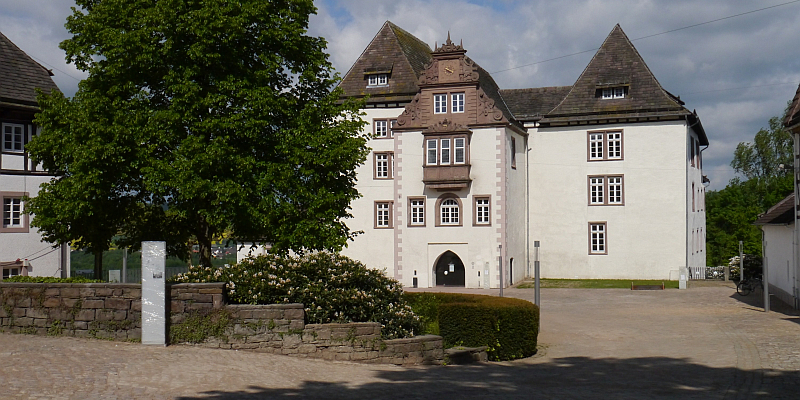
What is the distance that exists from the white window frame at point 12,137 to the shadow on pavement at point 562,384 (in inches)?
914

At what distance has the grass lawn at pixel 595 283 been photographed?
40756 millimetres

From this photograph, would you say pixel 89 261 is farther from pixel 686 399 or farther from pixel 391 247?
pixel 686 399

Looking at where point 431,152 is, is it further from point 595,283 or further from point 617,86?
point 617,86

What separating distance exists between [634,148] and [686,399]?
34859mm

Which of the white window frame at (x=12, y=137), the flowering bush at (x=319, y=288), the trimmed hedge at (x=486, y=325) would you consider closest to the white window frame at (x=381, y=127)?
the white window frame at (x=12, y=137)

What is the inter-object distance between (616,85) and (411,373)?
35343mm

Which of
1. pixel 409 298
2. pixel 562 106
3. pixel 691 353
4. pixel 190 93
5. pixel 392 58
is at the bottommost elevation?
pixel 691 353

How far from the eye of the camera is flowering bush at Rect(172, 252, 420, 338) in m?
14.0

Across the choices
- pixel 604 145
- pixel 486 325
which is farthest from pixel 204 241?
pixel 604 145

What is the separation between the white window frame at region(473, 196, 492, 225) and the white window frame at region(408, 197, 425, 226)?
116 inches

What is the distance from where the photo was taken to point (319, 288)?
14320 mm

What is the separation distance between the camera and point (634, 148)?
44.2 m

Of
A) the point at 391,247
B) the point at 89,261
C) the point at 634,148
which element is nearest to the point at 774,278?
the point at 634,148

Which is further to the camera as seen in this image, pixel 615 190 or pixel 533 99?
pixel 533 99
